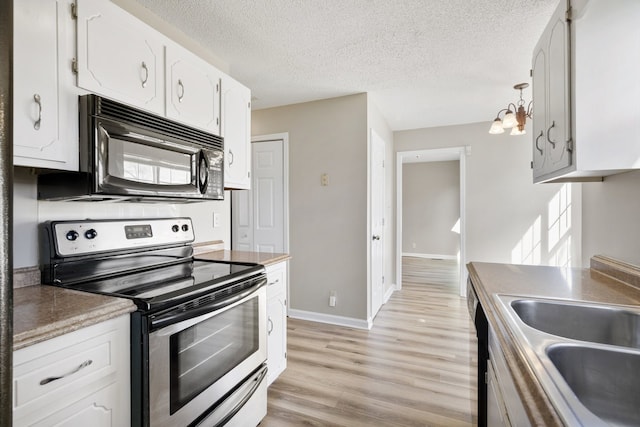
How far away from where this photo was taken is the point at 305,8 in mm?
1849

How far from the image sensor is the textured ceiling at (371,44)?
72.9 inches

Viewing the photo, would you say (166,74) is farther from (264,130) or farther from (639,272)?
(639,272)

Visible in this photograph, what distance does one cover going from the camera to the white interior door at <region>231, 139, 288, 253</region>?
359 cm

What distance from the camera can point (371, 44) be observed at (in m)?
2.26

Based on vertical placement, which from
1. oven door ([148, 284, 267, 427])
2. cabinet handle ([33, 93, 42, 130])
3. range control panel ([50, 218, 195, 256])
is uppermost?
cabinet handle ([33, 93, 42, 130])

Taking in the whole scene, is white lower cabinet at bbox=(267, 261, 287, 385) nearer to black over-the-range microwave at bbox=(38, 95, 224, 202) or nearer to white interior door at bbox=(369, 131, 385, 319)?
black over-the-range microwave at bbox=(38, 95, 224, 202)

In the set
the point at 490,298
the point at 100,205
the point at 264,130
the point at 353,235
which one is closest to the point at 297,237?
the point at 353,235

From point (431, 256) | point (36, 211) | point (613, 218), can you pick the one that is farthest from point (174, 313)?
point (431, 256)

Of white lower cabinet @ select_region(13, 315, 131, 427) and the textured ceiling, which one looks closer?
white lower cabinet @ select_region(13, 315, 131, 427)

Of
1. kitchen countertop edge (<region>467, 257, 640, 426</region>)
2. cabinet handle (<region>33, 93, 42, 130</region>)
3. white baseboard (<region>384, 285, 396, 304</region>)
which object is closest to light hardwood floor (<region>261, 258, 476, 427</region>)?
white baseboard (<region>384, 285, 396, 304</region>)

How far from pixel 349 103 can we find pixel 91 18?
238cm

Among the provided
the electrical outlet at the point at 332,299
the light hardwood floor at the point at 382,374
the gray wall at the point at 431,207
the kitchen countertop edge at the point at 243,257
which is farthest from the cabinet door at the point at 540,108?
the gray wall at the point at 431,207

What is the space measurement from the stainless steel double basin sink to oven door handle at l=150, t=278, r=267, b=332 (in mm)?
1124

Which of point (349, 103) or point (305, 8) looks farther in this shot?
point (349, 103)
